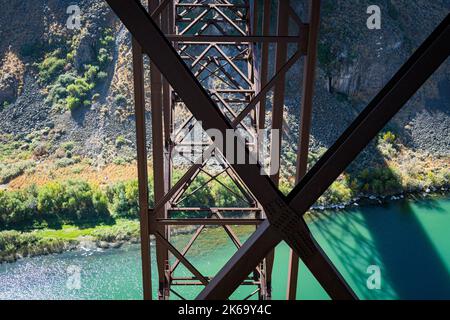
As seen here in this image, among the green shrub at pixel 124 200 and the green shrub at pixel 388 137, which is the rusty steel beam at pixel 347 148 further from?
the green shrub at pixel 388 137

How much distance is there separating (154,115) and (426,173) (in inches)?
730

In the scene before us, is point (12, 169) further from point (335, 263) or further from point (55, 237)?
point (335, 263)

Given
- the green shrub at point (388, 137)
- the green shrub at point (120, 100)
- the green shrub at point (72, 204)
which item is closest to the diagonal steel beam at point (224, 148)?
the green shrub at point (72, 204)

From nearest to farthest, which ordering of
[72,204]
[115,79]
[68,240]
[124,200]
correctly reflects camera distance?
[68,240]
[72,204]
[124,200]
[115,79]

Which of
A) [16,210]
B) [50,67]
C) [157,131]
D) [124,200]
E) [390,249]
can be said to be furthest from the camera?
[50,67]

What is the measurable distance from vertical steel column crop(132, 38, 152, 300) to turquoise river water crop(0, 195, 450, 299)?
346 inches

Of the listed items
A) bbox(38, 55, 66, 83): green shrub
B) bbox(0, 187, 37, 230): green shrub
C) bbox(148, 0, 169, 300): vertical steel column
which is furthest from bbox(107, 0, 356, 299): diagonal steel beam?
bbox(38, 55, 66, 83): green shrub

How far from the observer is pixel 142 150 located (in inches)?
158

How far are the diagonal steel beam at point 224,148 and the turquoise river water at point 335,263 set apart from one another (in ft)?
37.8

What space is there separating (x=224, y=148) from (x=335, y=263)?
15081 millimetres

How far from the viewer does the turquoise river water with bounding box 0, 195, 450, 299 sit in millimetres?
14211

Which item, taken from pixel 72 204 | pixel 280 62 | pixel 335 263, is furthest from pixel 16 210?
pixel 280 62

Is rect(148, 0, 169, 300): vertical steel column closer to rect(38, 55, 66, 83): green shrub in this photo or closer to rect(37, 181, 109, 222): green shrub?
rect(37, 181, 109, 222): green shrub

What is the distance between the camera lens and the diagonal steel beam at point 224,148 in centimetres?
166
